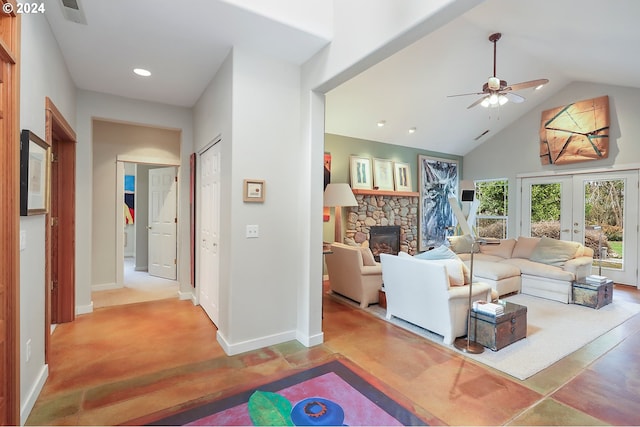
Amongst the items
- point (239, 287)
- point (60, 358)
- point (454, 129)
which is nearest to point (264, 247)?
point (239, 287)

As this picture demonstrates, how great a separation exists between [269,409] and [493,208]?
7.40 meters

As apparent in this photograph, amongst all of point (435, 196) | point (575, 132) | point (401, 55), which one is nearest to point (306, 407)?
point (401, 55)

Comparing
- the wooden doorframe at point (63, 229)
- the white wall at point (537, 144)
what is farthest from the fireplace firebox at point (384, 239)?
the wooden doorframe at point (63, 229)

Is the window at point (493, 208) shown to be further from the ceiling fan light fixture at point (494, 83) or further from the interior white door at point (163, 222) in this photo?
the interior white door at point (163, 222)

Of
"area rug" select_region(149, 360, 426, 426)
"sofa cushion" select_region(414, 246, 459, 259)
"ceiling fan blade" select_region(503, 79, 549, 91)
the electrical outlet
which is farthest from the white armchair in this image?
"ceiling fan blade" select_region(503, 79, 549, 91)

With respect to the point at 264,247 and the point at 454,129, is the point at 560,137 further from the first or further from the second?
the point at 264,247

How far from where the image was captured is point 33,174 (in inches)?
77.1

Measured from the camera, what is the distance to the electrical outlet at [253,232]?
2.77 metres

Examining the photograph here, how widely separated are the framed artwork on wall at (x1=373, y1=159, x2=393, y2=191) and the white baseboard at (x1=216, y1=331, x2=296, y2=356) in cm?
411

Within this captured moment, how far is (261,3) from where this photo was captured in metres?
2.28

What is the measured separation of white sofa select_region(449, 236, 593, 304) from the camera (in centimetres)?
438

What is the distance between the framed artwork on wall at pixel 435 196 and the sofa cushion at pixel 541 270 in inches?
90.1

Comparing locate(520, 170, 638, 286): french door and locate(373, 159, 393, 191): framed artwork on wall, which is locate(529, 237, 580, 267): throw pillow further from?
locate(373, 159, 393, 191): framed artwork on wall

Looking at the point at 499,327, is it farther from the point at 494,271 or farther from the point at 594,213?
the point at 594,213
